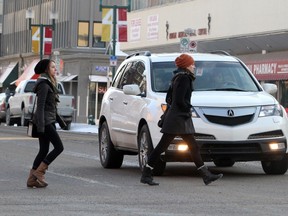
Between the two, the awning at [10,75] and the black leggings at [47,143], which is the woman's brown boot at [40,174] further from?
the awning at [10,75]

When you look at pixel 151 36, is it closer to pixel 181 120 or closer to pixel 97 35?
pixel 97 35

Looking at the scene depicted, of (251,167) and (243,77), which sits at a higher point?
(243,77)

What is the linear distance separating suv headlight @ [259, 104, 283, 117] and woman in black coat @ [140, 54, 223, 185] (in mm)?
1616

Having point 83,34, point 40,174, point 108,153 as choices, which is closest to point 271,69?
point 108,153

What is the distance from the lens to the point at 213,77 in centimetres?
1627

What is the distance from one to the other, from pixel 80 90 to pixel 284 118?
54120 mm

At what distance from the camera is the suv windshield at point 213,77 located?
16.1 m

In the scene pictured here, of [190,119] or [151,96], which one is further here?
[151,96]

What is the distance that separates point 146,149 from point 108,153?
2.30 m

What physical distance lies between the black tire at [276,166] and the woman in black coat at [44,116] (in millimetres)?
3537

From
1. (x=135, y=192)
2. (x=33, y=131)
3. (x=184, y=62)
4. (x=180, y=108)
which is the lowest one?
(x=135, y=192)

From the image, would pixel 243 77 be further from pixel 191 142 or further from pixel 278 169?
pixel 191 142

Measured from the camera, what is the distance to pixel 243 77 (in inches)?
652

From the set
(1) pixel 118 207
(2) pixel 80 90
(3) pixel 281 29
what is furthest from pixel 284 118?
(2) pixel 80 90
